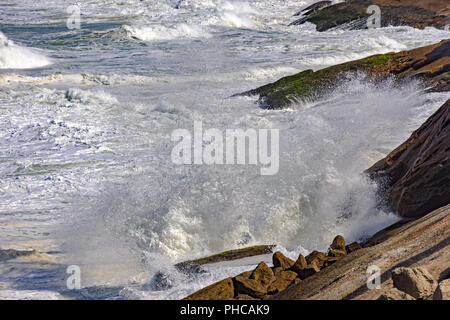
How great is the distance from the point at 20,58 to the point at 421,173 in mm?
15820

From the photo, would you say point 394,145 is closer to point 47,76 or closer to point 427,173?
point 427,173

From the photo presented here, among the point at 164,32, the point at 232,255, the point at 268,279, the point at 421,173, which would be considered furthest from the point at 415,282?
the point at 164,32

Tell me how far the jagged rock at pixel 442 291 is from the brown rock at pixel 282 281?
1.41 m

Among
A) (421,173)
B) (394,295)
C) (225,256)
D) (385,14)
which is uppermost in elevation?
(385,14)

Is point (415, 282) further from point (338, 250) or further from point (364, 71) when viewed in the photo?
point (364, 71)

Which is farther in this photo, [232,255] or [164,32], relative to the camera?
[164,32]

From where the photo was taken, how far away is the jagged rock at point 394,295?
3322 millimetres

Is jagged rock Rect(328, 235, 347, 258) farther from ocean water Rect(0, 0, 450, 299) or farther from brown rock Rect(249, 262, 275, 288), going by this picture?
brown rock Rect(249, 262, 275, 288)

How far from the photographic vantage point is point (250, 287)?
438 centimetres

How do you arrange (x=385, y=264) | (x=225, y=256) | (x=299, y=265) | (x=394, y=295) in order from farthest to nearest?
1. (x=225, y=256)
2. (x=299, y=265)
3. (x=385, y=264)
4. (x=394, y=295)

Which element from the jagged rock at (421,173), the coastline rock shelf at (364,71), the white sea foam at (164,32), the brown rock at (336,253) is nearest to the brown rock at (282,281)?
the brown rock at (336,253)

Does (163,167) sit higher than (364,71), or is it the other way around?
(364,71)

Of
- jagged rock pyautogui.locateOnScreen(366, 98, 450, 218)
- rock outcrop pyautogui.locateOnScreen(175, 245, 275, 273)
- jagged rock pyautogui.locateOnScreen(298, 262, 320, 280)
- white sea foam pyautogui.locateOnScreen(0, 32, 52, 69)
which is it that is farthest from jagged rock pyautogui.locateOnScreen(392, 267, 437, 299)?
white sea foam pyautogui.locateOnScreen(0, 32, 52, 69)
